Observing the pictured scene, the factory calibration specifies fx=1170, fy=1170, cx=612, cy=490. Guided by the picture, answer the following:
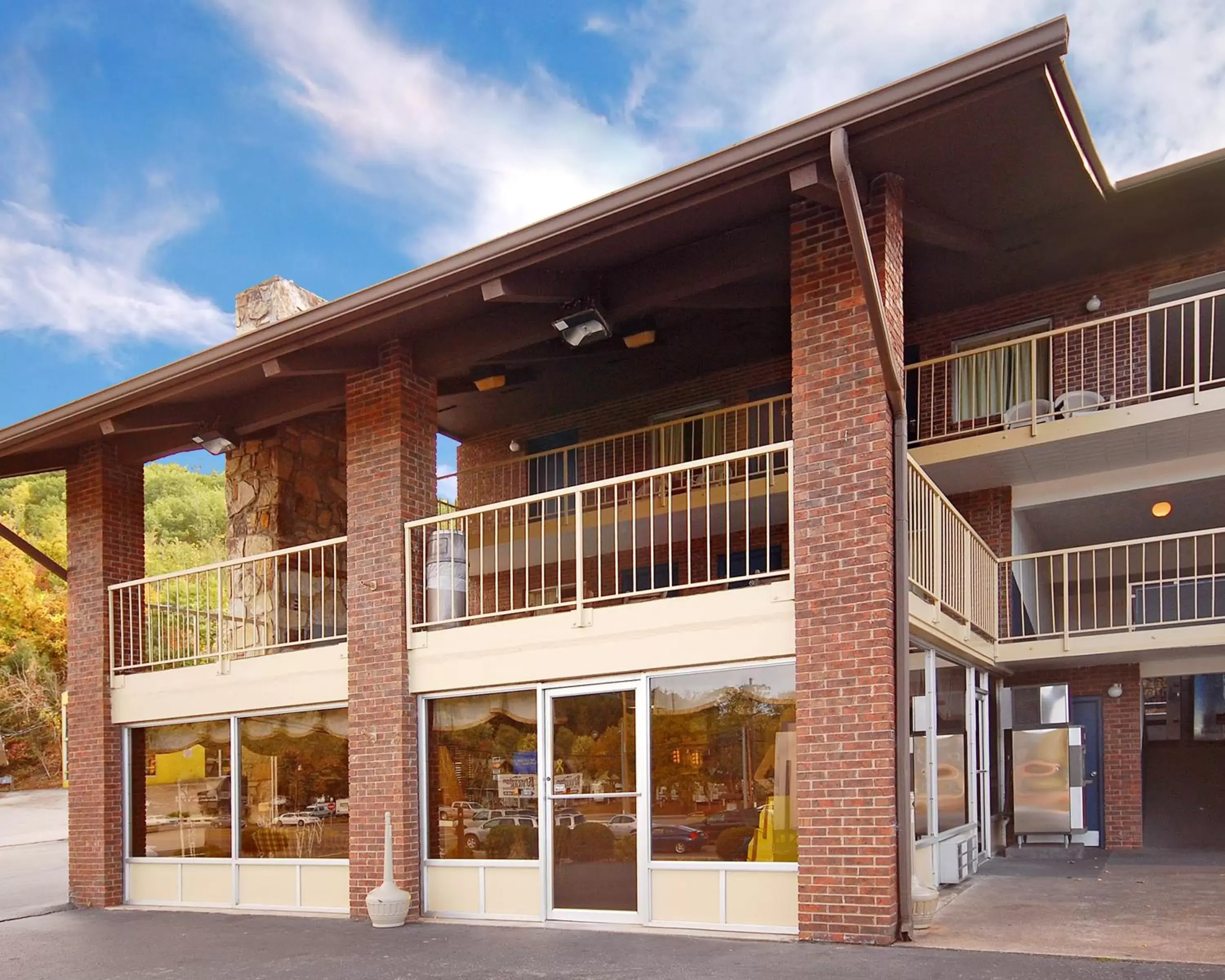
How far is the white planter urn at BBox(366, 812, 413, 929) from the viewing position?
979cm

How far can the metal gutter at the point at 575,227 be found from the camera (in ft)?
23.3

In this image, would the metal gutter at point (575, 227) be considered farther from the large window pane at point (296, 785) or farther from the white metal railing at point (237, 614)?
the large window pane at point (296, 785)

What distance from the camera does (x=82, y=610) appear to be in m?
13.0

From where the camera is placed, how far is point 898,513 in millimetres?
8367

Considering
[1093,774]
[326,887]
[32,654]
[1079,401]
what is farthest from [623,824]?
[32,654]

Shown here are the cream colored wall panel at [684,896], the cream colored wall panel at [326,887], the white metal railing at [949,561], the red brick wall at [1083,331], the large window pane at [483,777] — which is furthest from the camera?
the red brick wall at [1083,331]

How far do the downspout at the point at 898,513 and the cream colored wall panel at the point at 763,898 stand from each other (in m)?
0.83

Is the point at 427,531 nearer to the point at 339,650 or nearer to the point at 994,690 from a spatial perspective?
the point at 339,650

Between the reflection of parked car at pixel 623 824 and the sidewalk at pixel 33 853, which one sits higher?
the reflection of parked car at pixel 623 824

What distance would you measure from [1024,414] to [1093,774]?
4.39 metres

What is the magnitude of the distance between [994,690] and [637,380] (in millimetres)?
5787

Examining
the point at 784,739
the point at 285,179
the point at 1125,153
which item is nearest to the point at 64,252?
the point at 285,179

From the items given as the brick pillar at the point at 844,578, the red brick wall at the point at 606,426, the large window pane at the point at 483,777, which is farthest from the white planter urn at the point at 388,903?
the red brick wall at the point at 606,426

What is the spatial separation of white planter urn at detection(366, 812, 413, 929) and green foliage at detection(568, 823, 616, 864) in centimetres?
155
